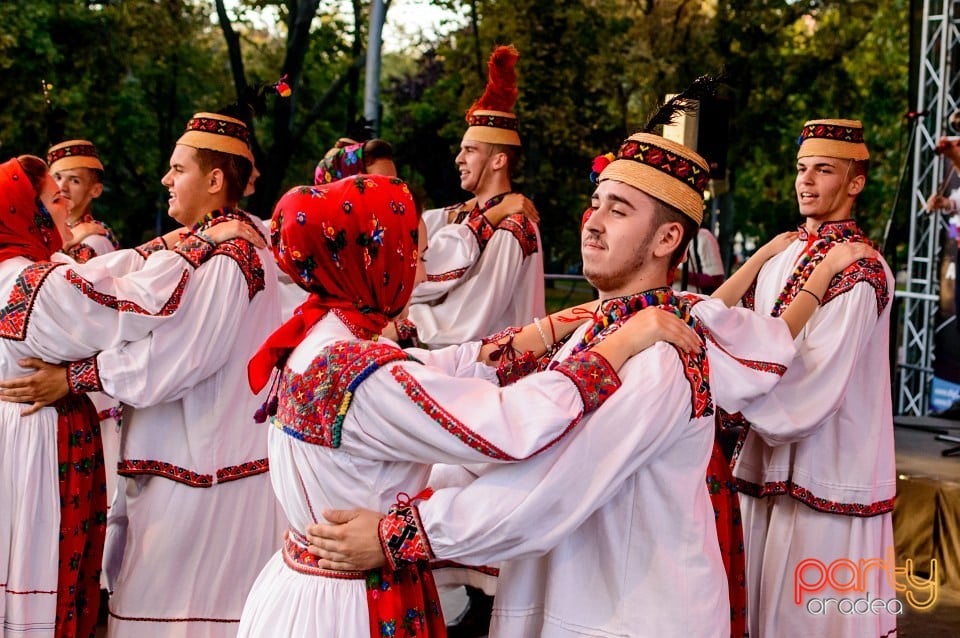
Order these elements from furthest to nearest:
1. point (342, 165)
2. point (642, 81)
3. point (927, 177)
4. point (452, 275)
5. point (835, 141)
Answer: point (642, 81) < point (927, 177) < point (452, 275) < point (835, 141) < point (342, 165)

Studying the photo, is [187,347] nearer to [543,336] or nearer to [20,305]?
[20,305]

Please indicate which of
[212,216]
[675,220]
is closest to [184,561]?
[212,216]

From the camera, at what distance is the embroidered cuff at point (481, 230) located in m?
4.54

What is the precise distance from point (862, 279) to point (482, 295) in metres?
1.72

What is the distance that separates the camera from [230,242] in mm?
3229

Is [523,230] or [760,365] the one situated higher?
[523,230]

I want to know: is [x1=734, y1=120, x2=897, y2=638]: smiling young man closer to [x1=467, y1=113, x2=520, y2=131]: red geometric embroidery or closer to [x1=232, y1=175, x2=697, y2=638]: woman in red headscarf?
[x1=232, y1=175, x2=697, y2=638]: woman in red headscarf

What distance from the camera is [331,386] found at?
5.89ft

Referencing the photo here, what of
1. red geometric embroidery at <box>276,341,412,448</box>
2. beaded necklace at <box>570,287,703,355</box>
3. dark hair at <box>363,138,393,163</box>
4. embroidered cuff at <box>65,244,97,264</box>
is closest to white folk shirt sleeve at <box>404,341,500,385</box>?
beaded necklace at <box>570,287,703,355</box>

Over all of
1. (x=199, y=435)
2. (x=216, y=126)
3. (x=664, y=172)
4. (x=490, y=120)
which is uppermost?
(x=490, y=120)

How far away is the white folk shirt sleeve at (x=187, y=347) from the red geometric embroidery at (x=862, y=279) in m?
1.82

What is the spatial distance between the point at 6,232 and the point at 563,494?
207 cm

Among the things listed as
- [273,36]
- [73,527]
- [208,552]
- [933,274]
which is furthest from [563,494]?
[273,36]

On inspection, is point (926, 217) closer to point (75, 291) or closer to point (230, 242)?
point (230, 242)
